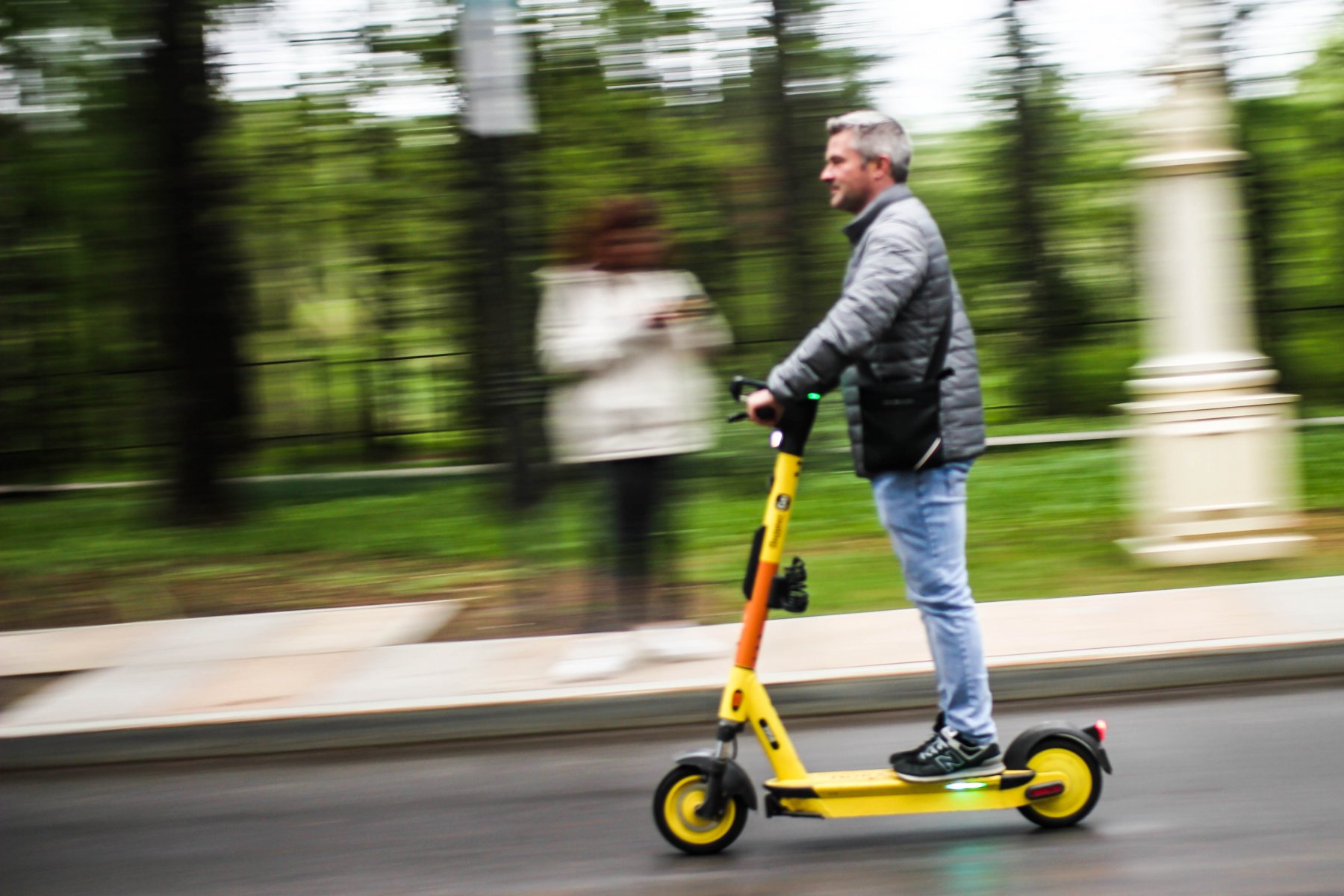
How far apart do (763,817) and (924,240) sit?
68.5 inches

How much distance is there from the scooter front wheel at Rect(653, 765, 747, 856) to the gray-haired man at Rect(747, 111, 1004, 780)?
46cm

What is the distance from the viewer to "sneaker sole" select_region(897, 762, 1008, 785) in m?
3.71

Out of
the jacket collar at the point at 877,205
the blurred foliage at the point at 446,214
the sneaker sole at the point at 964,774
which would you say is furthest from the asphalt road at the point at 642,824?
the blurred foliage at the point at 446,214

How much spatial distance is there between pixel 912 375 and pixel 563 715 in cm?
218

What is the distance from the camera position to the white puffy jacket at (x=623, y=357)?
562cm

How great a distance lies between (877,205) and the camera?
12.1 feet

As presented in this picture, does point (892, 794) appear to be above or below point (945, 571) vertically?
below

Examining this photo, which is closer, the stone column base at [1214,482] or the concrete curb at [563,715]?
the concrete curb at [563,715]

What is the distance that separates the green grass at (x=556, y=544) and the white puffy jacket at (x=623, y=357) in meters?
0.35

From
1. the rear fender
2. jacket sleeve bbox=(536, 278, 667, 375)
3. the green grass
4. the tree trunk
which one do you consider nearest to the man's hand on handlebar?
the rear fender

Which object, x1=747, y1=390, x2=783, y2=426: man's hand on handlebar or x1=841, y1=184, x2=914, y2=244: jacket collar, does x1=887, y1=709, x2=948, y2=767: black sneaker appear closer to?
x1=747, y1=390, x2=783, y2=426: man's hand on handlebar

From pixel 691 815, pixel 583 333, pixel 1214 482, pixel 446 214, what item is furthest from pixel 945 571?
pixel 446 214

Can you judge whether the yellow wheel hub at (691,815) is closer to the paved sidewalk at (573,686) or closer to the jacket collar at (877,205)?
the paved sidewalk at (573,686)

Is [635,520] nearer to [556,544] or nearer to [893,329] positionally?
[893,329]
